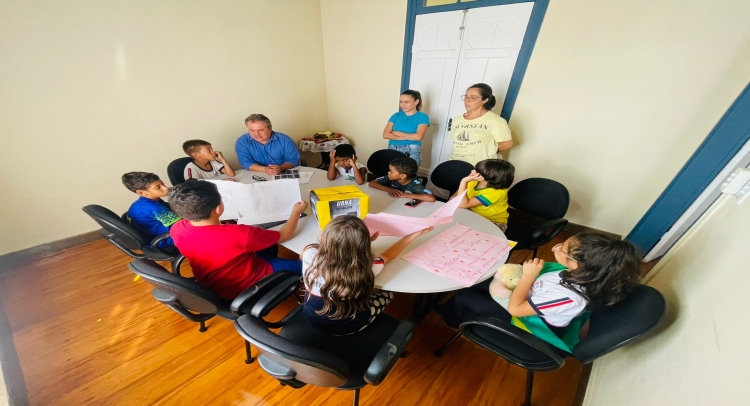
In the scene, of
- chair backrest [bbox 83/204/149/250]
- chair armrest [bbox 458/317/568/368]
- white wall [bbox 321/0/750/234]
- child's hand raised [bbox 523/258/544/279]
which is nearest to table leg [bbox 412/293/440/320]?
chair armrest [bbox 458/317/568/368]

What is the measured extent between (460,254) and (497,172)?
0.72 metres

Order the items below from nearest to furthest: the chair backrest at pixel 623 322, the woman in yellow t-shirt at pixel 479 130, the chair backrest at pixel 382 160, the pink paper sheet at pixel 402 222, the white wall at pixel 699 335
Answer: the white wall at pixel 699 335, the chair backrest at pixel 623 322, the pink paper sheet at pixel 402 222, the woman in yellow t-shirt at pixel 479 130, the chair backrest at pixel 382 160

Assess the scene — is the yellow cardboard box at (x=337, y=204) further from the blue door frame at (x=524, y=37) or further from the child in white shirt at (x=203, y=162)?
the blue door frame at (x=524, y=37)

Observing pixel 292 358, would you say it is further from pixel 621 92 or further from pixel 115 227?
pixel 621 92

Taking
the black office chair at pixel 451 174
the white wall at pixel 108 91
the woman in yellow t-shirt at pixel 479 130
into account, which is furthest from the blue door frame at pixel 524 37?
the white wall at pixel 108 91

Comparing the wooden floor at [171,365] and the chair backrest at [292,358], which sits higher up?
the chair backrest at [292,358]

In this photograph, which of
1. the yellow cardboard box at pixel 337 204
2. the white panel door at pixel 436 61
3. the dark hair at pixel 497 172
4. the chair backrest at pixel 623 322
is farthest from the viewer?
the white panel door at pixel 436 61

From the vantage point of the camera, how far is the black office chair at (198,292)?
36.8 inches

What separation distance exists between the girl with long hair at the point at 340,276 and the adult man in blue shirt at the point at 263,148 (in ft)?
5.01

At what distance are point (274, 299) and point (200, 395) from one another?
2.51 feet

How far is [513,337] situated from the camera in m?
1.06

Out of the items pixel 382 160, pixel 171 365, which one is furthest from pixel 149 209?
pixel 382 160

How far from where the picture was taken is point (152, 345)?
5.03ft

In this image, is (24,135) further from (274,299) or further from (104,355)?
(274,299)
